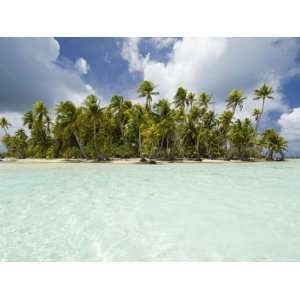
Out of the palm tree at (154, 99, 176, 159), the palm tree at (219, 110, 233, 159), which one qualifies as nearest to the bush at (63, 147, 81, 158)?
the palm tree at (154, 99, 176, 159)

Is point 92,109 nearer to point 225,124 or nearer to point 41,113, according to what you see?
point 41,113

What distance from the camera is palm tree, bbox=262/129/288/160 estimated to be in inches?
1188

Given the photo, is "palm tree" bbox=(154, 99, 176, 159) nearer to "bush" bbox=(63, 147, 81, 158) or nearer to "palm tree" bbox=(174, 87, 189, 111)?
"palm tree" bbox=(174, 87, 189, 111)

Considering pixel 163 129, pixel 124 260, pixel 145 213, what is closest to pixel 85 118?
pixel 163 129

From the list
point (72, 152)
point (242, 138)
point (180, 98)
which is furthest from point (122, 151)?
point (242, 138)

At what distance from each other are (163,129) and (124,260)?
67.5 feet

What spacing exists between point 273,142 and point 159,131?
20951mm

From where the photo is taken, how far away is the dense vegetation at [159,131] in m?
23.2

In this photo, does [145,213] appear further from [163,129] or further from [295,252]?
[163,129]

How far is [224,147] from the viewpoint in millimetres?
30438

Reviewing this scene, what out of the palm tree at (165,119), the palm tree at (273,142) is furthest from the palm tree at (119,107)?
the palm tree at (273,142)
